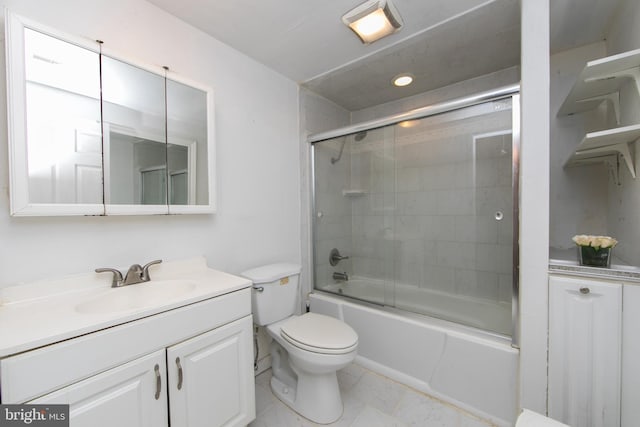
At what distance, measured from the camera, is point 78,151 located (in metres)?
1.05

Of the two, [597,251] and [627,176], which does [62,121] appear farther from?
[627,176]

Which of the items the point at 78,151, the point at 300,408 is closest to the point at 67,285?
the point at 78,151

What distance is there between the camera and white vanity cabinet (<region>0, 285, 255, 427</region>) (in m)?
0.70

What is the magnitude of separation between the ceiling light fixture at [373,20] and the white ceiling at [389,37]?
54mm

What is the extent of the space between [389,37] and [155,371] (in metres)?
2.04

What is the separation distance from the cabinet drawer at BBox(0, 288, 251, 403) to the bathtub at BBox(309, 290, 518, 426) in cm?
110

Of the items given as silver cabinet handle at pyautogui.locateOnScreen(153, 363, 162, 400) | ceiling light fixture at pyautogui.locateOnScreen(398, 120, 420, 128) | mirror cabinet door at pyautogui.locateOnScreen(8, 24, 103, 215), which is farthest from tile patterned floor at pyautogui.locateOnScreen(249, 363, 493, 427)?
ceiling light fixture at pyautogui.locateOnScreen(398, 120, 420, 128)

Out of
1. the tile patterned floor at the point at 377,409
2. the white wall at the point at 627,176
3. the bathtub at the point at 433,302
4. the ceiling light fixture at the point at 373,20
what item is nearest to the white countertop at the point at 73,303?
the tile patterned floor at the point at 377,409

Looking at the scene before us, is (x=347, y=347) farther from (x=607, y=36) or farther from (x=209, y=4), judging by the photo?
(x=607, y=36)

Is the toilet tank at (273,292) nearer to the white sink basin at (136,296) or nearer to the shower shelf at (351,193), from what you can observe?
the white sink basin at (136,296)

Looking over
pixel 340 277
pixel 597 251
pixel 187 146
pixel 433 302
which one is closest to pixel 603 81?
pixel 597 251

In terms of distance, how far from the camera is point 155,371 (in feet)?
2.94

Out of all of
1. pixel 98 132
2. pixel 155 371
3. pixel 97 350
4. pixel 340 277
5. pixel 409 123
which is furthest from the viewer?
pixel 340 277

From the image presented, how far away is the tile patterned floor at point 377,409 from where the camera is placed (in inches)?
52.2
